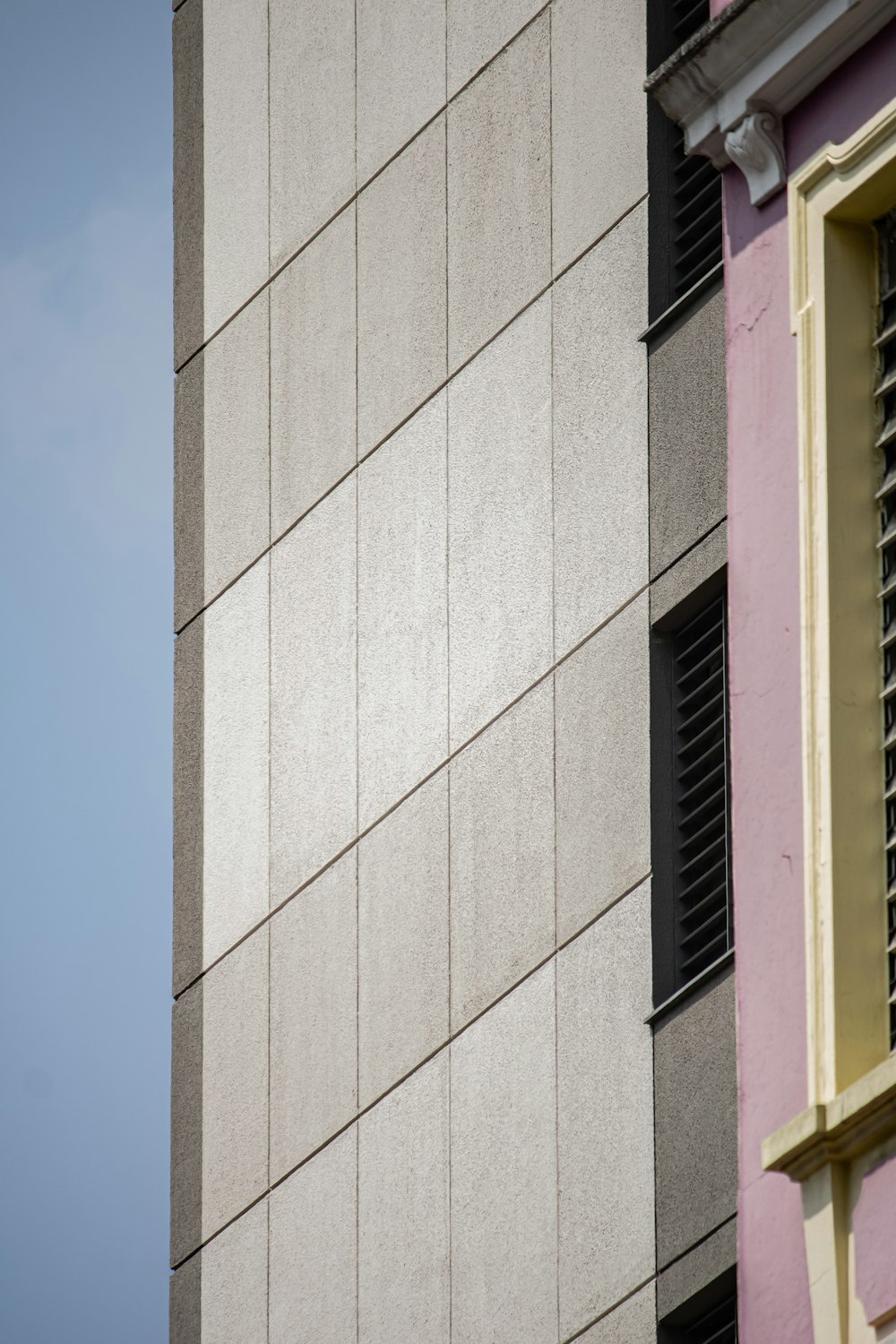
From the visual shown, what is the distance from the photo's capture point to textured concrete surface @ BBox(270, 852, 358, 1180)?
21312mm

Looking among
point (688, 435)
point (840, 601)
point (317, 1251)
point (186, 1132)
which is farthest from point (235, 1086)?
point (840, 601)

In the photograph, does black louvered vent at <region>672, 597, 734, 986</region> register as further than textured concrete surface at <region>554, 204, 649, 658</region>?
No

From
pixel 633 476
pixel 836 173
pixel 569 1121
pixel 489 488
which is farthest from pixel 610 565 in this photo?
pixel 836 173

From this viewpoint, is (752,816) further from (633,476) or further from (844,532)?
(633,476)

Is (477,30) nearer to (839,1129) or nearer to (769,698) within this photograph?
(769,698)

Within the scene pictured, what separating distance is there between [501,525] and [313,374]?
12.2 feet

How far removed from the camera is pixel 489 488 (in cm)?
2073

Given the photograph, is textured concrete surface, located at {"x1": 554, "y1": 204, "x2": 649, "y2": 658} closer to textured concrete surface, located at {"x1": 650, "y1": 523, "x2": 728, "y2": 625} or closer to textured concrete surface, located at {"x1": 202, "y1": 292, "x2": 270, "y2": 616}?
textured concrete surface, located at {"x1": 650, "y1": 523, "x2": 728, "y2": 625}

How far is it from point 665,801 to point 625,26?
5.73 m

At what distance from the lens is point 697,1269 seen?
1659 cm

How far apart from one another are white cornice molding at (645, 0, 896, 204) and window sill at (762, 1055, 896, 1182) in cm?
492

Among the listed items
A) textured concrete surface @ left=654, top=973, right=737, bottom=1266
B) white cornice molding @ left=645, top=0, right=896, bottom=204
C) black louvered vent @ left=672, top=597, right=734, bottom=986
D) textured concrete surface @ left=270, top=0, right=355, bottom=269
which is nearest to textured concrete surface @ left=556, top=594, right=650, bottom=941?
black louvered vent @ left=672, top=597, right=734, bottom=986

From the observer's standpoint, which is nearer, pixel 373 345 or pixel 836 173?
pixel 836 173

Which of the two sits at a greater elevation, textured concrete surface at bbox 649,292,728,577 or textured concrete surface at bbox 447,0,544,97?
textured concrete surface at bbox 447,0,544,97
